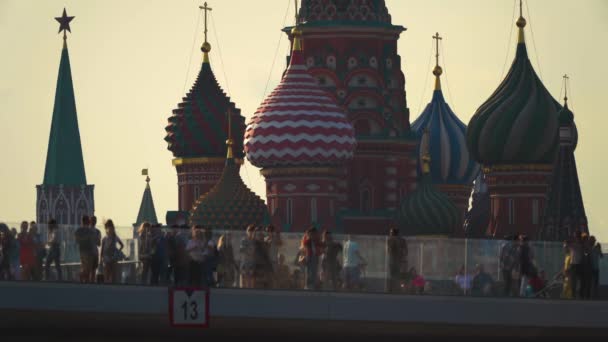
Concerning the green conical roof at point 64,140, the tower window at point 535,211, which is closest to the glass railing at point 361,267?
the tower window at point 535,211

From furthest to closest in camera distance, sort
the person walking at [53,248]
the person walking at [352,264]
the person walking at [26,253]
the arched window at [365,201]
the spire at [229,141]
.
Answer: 1. the spire at [229,141]
2. the arched window at [365,201]
3. the person walking at [352,264]
4. the person walking at [53,248]
5. the person walking at [26,253]

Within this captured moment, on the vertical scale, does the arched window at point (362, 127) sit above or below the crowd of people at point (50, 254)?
above

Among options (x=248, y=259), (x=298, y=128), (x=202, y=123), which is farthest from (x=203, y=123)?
(x=248, y=259)

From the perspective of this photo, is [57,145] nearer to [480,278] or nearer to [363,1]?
[363,1]

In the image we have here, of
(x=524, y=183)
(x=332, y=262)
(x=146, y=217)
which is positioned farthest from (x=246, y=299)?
(x=146, y=217)

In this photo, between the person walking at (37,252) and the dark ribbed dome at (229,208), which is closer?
the person walking at (37,252)

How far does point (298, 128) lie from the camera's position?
12988 cm

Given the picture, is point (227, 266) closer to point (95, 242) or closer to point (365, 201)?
point (95, 242)

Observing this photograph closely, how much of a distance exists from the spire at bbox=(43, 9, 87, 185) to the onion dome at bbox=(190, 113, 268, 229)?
59.1 m

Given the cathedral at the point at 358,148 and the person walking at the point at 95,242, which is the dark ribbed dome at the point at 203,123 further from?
the person walking at the point at 95,242

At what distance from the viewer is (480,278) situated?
61938 millimetres

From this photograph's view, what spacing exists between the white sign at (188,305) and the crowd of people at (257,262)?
0.34 metres

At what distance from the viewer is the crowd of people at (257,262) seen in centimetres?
6062

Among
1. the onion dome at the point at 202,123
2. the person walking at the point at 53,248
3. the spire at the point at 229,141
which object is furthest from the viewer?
the onion dome at the point at 202,123
